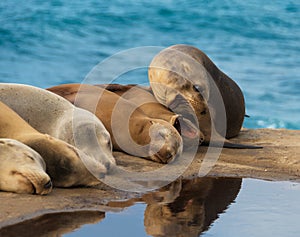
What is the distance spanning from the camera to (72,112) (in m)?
5.73

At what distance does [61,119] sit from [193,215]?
1.80 meters

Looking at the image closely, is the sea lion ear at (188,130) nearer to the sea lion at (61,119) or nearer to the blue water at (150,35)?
the sea lion at (61,119)

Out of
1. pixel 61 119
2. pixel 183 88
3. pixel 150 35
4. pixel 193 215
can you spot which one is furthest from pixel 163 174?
pixel 150 35

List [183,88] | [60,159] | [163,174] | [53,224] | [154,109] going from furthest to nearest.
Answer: [183,88], [154,109], [163,174], [60,159], [53,224]

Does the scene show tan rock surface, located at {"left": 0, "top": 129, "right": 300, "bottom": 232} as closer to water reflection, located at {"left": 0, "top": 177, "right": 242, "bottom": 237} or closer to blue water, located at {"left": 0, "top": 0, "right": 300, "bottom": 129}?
water reflection, located at {"left": 0, "top": 177, "right": 242, "bottom": 237}

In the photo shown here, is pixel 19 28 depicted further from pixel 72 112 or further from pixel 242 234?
pixel 242 234

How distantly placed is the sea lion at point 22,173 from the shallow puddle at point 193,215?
40 centimetres

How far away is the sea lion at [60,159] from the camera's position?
4730mm

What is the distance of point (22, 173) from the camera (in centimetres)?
445

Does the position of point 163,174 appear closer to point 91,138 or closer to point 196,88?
point 91,138

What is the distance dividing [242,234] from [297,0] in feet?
63.6

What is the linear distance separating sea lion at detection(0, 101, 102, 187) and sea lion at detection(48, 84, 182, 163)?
96cm

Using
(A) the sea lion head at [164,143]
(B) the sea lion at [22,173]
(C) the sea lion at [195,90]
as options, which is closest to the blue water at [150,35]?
(C) the sea lion at [195,90]

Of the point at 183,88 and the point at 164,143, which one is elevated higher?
the point at 183,88
